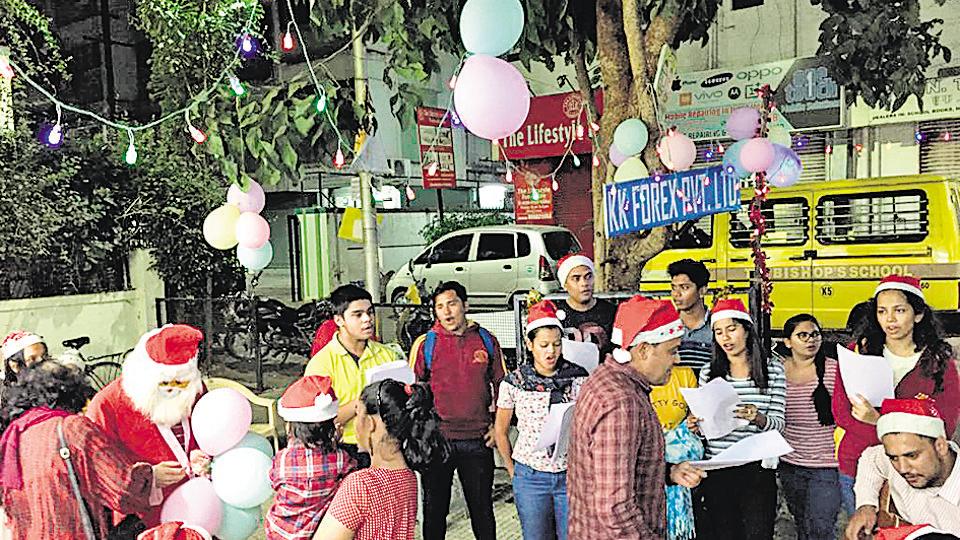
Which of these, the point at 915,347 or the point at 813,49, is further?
the point at 813,49

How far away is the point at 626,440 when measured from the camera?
2.29 meters

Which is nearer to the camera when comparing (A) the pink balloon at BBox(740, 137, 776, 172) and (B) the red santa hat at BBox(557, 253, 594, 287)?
(B) the red santa hat at BBox(557, 253, 594, 287)

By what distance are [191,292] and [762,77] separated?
8783 millimetres

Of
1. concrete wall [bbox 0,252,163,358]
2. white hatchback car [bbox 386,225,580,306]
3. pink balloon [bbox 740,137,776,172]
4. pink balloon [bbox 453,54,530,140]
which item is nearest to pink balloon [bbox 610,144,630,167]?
pink balloon [bbox 740,137,776,172]

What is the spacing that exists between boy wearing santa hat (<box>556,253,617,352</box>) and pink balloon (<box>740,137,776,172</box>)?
140cm

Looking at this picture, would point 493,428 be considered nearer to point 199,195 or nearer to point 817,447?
point 817,447

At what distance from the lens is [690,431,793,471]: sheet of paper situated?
2951 millimetres

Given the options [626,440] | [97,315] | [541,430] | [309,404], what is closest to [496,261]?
[97,315]

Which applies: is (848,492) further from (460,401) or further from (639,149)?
(639,149)

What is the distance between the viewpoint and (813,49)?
11992mm

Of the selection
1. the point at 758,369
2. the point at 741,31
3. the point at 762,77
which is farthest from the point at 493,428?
the point at 741,31

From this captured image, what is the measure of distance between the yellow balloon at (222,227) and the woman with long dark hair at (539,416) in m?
2.70

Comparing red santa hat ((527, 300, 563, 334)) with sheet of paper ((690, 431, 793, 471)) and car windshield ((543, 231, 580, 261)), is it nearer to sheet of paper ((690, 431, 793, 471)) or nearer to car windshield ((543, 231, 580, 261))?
sheet of paper ((690, 431, 793, 471))

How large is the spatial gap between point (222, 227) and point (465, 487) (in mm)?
2599
